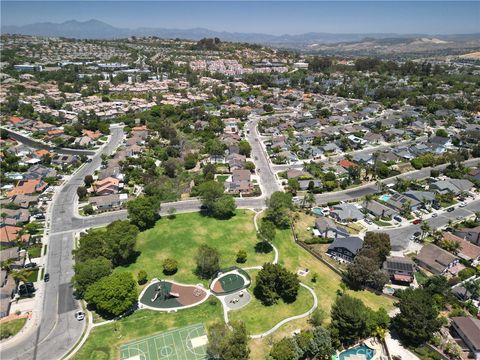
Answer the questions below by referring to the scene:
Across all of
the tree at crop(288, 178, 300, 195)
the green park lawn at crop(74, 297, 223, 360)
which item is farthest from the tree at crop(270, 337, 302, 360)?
the tree at crop(288, 178, 300, 195)

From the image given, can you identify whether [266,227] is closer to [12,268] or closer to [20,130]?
[12,268]

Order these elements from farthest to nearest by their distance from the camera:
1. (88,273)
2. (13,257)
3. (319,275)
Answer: (13,257) → (319,275) → (88,273)

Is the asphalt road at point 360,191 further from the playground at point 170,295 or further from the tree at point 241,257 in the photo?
the playground at point 170,295

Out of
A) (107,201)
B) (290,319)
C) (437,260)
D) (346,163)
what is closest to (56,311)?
(107,201)

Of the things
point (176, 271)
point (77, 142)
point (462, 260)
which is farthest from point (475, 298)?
point (77, 142)

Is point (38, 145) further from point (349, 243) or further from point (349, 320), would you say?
point (349, 320)

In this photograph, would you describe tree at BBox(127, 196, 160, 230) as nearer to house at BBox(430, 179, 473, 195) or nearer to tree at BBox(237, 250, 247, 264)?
tree at BBox(237, 250, 247, 264)
